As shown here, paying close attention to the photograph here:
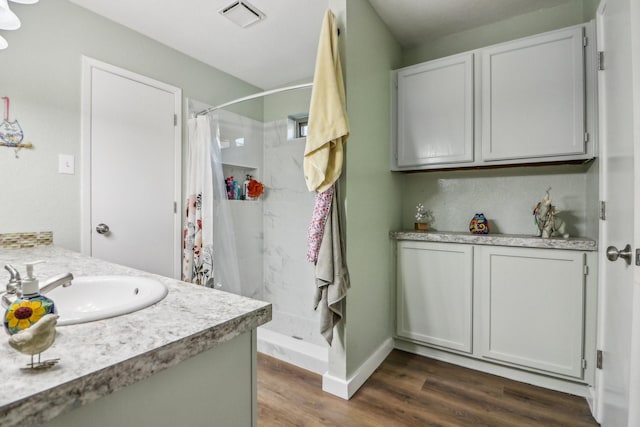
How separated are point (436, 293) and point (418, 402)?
28.6 inches

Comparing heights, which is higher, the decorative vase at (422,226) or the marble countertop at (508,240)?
the decorative vase at (422,226)

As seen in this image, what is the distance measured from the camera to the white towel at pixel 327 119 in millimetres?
1589

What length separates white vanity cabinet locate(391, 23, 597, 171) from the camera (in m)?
1.75

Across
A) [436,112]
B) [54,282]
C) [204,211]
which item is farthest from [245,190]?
[54,282]

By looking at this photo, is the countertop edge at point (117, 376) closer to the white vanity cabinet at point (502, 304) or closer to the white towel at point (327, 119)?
the white towel at point (327, 119)

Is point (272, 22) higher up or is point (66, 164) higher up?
point (272, 22)

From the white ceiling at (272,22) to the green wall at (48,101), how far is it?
0.59 feet

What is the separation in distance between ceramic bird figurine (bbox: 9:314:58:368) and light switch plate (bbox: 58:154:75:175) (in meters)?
1.86

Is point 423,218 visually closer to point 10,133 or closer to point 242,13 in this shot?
point 242,13

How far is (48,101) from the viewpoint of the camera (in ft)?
5.76

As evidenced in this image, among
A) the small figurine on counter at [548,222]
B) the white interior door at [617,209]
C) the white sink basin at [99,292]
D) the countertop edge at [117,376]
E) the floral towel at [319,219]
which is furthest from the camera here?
the small figurine on counter at [548,222]

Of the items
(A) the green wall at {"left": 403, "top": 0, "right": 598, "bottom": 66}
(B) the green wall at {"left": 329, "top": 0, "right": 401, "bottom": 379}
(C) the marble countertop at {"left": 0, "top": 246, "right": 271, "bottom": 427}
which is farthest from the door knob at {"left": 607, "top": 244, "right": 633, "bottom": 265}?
(A) the green wall at {"left": 403, "top": 0, "right": 598, "bottom": 66}

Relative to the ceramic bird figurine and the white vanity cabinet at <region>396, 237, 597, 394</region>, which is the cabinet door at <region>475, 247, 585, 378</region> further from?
A: the ceramic bird figurine

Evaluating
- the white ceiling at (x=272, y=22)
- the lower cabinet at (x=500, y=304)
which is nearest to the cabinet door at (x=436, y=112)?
the white ceiling at (x=272, y=22)
